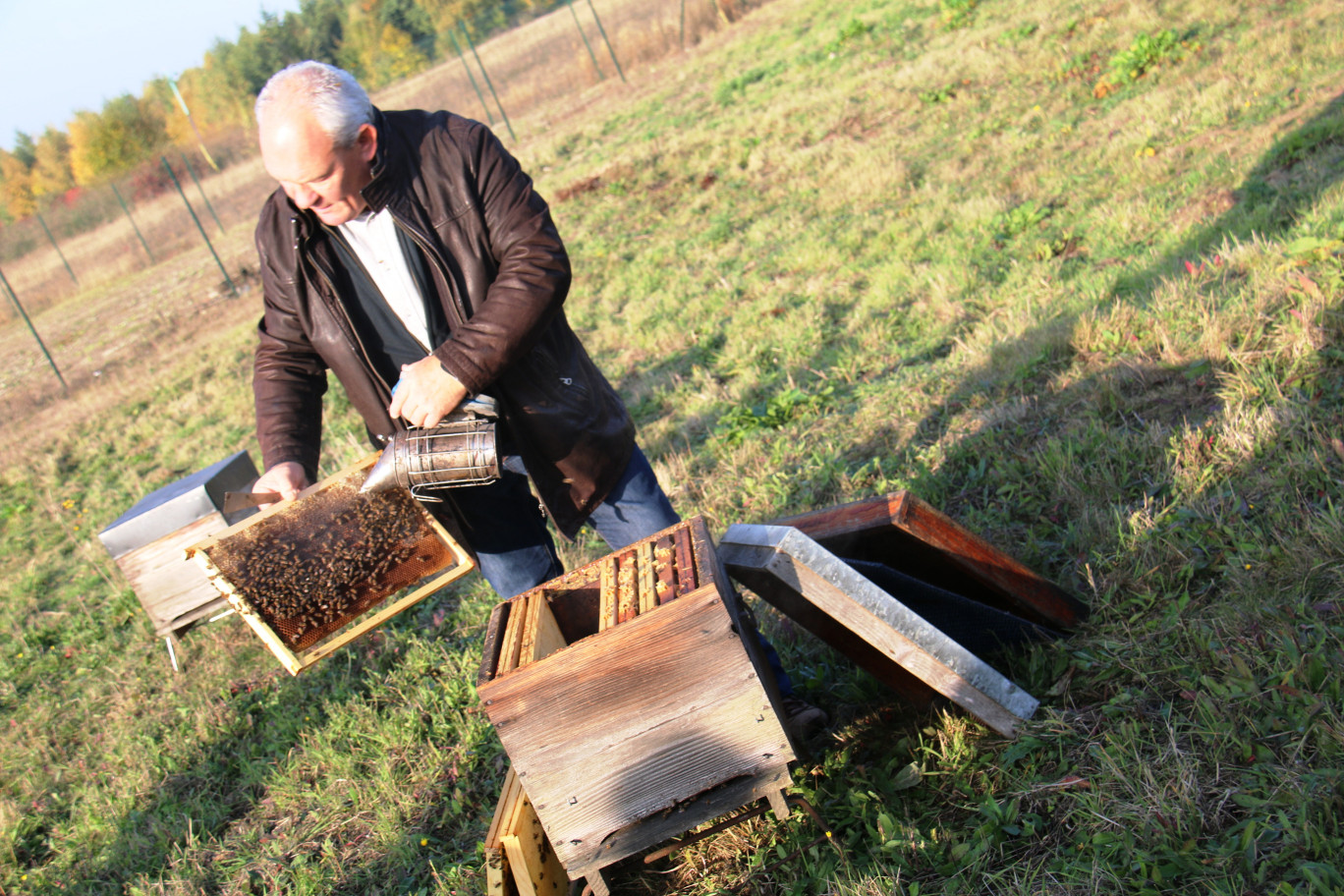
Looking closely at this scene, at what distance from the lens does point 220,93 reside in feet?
184

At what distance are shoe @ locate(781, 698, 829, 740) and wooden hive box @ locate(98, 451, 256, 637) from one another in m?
2.90

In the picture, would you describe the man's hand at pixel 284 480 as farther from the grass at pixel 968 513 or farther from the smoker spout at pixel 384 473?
the grass at pixel 968 513

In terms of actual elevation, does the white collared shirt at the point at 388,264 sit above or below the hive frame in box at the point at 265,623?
above

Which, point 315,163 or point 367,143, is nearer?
point 315,163

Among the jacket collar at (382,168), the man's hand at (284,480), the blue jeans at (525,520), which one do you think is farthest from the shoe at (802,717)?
the jacket collar at (382,168)

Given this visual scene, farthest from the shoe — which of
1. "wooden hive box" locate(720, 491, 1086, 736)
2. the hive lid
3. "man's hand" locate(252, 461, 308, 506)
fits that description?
the hive lid

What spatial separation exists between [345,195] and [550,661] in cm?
158

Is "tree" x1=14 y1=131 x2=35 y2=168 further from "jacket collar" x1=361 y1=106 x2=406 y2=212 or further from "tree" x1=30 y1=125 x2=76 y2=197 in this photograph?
"jacket collar" x1=361 y1=106 x2=406 y2=212

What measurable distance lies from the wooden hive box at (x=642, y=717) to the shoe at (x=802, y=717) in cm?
50

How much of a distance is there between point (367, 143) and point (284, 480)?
46.7 inches

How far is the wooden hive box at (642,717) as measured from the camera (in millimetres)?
2102

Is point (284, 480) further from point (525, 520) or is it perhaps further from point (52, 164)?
point (52, 164)

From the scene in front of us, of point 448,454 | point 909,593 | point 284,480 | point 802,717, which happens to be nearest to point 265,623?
point 284,480

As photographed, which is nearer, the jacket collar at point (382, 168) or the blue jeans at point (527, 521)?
the jacket collar at point (382, 168)
